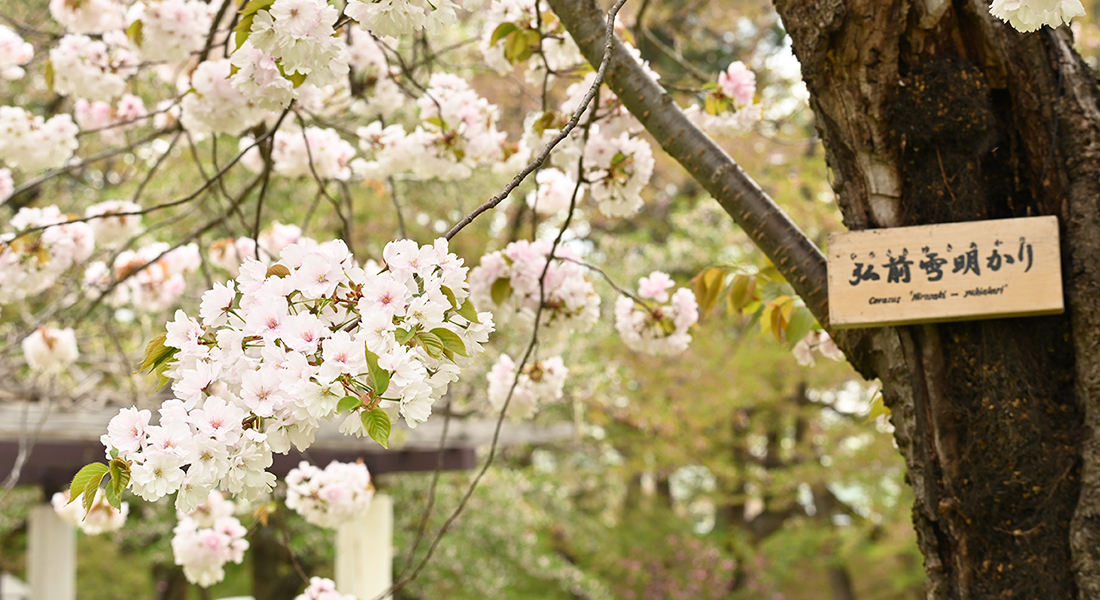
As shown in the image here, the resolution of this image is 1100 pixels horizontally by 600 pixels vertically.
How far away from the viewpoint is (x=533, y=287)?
1.48 meters

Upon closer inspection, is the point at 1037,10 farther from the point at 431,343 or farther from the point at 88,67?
the point at 88,67

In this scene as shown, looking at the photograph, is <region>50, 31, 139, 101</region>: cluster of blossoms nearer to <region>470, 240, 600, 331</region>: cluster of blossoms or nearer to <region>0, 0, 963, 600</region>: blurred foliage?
<region>470, 240, 600, 331</region>: cluster of blossoms

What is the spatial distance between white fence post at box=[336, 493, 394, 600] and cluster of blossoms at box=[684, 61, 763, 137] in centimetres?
272

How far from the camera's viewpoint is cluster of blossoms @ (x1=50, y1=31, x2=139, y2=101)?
184cm

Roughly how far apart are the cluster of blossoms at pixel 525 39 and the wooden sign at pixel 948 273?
1.98ft

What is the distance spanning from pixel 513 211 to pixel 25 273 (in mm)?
4811

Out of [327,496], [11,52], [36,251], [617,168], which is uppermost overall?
[11,52]

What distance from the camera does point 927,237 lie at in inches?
41.9

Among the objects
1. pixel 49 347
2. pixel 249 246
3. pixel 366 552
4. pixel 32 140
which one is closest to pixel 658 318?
pixel 249 246

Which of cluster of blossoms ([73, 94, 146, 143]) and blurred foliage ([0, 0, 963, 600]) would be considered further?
blurred foliage ([0, 0, 963, 600])

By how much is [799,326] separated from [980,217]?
0.99 ft

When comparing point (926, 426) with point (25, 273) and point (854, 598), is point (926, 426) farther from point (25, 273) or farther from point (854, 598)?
point (854, 598)

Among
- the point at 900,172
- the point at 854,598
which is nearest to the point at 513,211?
the point at 854,598

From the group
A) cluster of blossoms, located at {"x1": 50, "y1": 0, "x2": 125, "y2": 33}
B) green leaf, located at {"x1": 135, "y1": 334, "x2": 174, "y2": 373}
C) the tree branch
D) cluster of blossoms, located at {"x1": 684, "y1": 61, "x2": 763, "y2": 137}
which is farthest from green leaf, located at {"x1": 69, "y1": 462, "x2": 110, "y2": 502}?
cluster of blossoms, located at {"x1": 50, "y1": 0, "x2": 125, "y2": 33}
